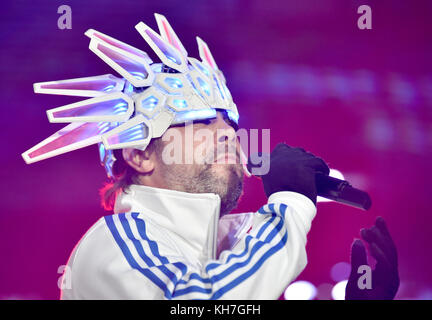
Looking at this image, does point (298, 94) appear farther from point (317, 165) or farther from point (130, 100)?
point (130, 100)

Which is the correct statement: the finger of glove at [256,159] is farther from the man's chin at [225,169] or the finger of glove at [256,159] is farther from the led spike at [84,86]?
the led spike at [84,86]

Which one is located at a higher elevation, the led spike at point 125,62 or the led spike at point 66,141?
the led spike at point 125,62

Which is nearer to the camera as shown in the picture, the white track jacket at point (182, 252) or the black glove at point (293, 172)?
the white track jacket at point (182, 252)

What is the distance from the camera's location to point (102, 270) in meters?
1.29

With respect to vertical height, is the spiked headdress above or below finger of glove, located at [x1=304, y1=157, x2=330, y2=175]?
above

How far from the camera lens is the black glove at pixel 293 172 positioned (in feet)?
4.77

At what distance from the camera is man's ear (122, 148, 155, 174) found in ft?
5.23

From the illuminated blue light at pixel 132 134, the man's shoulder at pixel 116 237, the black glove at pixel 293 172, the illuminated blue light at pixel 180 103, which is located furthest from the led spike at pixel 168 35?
the man's shoulder at pixel 116 237

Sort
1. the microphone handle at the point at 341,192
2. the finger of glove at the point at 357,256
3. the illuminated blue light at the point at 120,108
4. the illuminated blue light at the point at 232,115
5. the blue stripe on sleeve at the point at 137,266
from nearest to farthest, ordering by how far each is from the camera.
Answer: the blue stripe on sleeve at the point at 137,266 < the microphone handle at the point at 341,192 < the illuminated blue light at the point at 120,108 < the illuminated blue light at the point at 232,115 < the finger of glove at the point at 357,256

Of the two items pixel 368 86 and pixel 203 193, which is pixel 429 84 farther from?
pixel 203 193

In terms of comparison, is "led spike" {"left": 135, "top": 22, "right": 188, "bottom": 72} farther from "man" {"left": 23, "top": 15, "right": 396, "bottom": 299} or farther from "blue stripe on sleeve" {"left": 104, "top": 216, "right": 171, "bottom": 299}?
"blue stripe on sleeve" {"left": 104, "top": 216, "right": 171, "bottom": 299}

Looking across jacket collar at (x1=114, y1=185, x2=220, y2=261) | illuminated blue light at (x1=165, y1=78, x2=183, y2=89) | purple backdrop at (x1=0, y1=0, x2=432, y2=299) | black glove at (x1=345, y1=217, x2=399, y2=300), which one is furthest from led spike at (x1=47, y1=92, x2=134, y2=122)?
black glove at (x1=345, y1=217, x2=399, y2=300)
